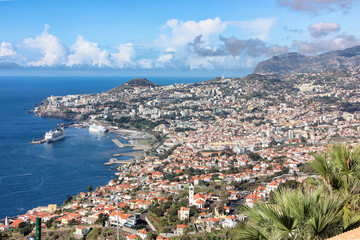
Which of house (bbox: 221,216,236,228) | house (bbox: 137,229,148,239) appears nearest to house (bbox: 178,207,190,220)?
house (bbox: 221,216,236,228)

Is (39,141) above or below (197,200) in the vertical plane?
below

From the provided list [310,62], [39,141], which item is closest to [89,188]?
[39,141]

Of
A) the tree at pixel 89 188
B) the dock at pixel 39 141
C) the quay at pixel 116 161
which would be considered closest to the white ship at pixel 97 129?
the dock at pixel 39 141

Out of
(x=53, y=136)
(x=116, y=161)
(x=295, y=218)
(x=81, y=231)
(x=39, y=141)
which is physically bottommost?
(x=116, y=161)

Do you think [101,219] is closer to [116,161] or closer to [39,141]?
[116,161]

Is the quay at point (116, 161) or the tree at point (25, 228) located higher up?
the tree at point (25, 228)

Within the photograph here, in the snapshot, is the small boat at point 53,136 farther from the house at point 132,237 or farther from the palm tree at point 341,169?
the palm tree at point 341,169

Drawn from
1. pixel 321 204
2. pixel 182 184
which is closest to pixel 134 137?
pixel 182 184

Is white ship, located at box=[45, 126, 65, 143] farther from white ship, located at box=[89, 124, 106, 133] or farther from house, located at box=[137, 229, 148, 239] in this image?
house, located at box=[137, 229, 148, 239]
